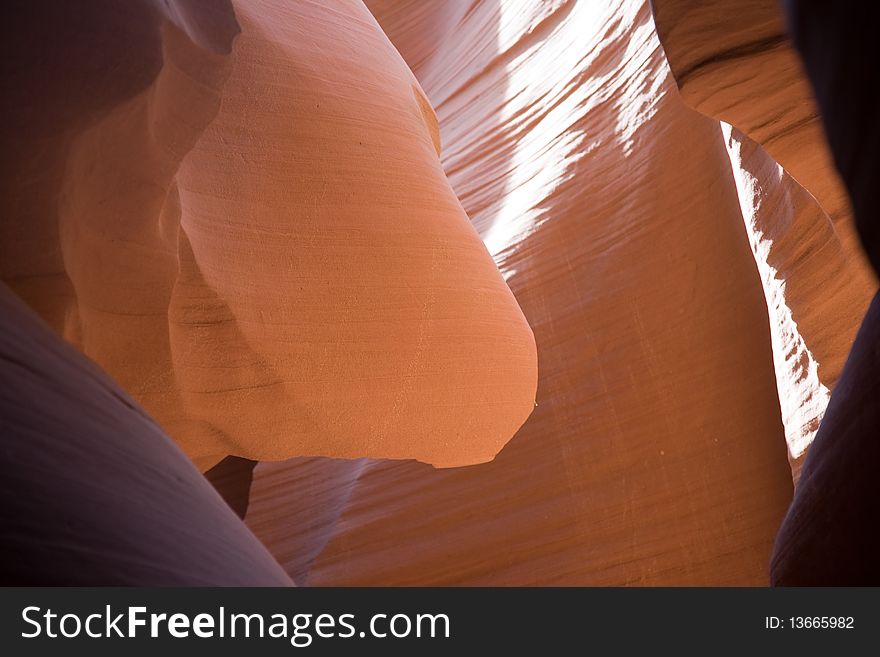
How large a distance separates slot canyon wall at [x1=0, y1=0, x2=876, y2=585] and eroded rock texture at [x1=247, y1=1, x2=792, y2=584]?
2cm

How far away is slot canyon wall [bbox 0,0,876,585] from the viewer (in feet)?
8.02

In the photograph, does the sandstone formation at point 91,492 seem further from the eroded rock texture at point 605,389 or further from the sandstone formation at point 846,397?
the eroded rock texture at point 605,389

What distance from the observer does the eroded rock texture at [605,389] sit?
5406 mm

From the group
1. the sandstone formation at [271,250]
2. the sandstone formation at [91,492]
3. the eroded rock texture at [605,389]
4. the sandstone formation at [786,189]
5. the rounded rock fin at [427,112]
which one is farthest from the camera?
the rounded rock fin at [427,112]

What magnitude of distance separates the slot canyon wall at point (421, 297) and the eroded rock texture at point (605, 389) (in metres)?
0.02

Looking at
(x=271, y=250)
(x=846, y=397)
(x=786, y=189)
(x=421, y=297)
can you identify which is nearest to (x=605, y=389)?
(x=421, y=297)

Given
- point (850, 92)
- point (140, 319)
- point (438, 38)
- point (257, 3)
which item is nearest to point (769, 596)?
point (850, 92)

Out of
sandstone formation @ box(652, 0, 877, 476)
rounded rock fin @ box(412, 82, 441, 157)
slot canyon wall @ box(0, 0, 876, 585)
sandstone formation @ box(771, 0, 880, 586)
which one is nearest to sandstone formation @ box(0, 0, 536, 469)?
slot canyon wall @ box(0, 0, 876, 585)

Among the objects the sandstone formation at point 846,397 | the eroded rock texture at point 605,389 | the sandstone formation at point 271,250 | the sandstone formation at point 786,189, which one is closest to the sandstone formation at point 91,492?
the sandstone formation at point 271,250

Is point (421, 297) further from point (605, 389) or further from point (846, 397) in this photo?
point (846, 397)

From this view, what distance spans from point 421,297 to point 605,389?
165 centimetres

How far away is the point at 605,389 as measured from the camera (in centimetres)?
600

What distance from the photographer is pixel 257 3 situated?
493cm

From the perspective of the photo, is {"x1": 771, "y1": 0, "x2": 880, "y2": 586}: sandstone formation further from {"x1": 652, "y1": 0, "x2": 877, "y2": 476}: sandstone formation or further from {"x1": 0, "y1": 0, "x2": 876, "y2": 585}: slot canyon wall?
{"x1": 652, "y1": 0, "x2": 877, "y2": 476}: sandstone formation
